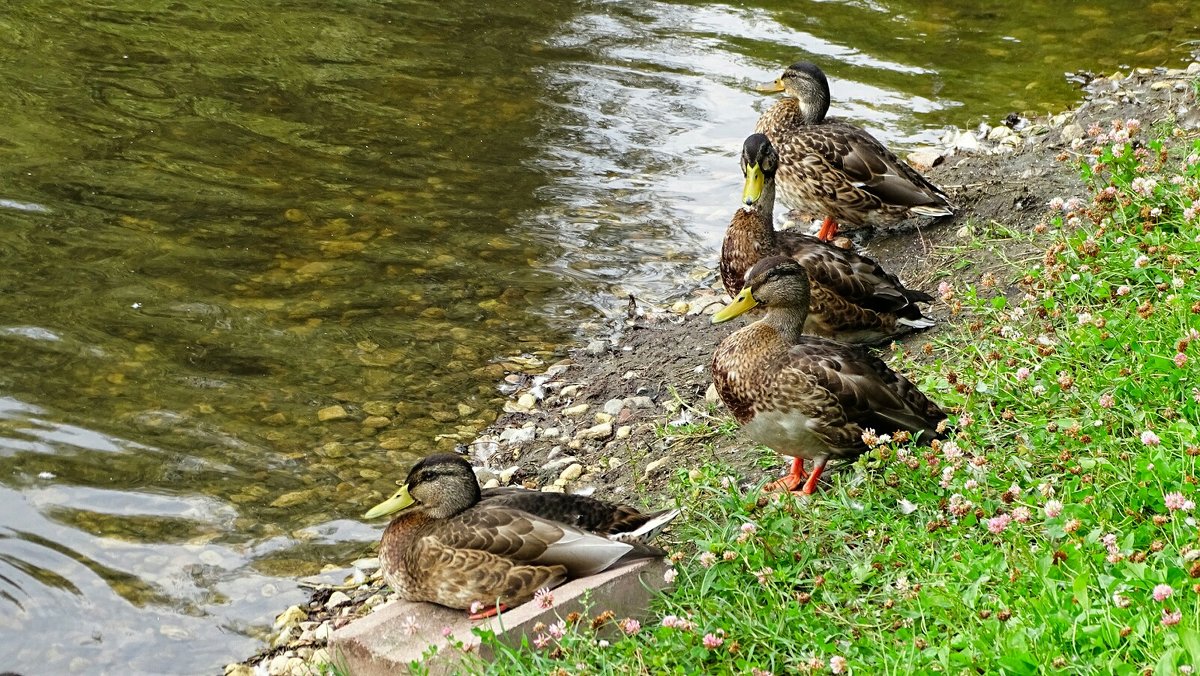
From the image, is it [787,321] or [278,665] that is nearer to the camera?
[278,665]

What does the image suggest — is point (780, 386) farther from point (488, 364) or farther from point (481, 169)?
point (481, 169)

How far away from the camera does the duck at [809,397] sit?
504 centimetres

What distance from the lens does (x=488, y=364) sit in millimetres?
7727

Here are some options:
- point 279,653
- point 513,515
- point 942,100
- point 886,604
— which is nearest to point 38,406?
point 279,653

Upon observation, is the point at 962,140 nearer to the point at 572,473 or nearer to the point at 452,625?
the point at 572,473

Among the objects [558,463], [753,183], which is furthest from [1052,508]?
[753,183]

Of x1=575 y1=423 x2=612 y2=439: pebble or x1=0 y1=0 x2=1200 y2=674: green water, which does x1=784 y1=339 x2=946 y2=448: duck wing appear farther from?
x1=0 y1=0 x2=1200 y2=674: green water

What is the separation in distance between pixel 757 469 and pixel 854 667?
201cm

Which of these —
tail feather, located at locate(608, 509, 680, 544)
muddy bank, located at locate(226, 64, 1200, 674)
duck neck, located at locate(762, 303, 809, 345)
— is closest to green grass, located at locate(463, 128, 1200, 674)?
tail feather, located at locate(608, 509, 680, 544)

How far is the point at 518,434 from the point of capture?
6977mm

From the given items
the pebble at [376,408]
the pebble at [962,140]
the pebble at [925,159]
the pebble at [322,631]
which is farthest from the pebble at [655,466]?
the pebble at [962,140]

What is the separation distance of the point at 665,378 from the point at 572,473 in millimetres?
1034

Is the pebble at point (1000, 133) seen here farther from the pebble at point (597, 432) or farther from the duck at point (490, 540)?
the duck at point (490, 540)

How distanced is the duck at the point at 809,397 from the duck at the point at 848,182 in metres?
2.45
